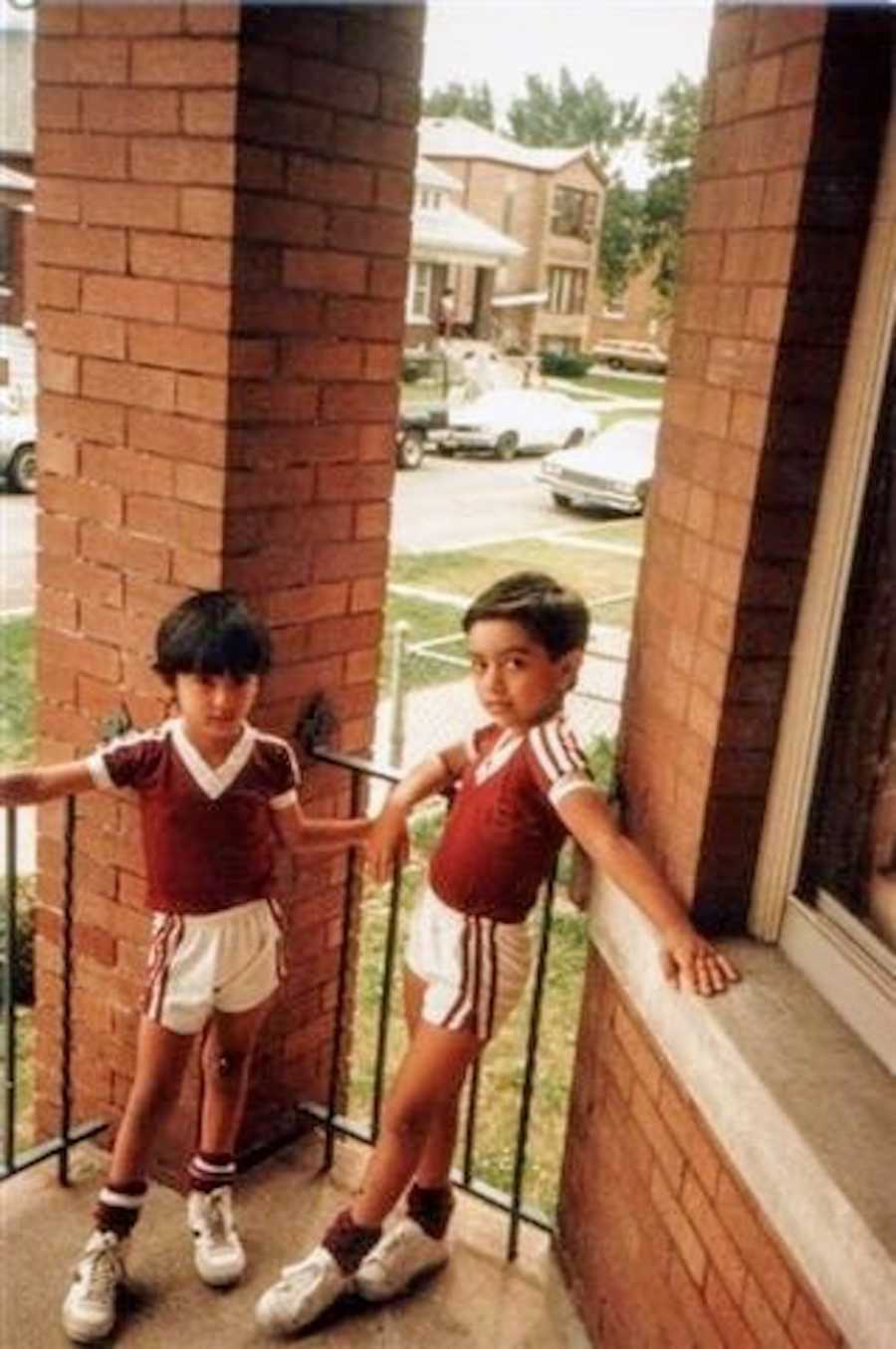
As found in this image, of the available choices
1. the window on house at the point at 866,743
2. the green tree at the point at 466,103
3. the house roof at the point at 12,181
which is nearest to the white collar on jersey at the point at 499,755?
the window on house at the point at 866,743

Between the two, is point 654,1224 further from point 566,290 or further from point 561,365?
point 566,290

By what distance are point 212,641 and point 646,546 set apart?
3.12ft

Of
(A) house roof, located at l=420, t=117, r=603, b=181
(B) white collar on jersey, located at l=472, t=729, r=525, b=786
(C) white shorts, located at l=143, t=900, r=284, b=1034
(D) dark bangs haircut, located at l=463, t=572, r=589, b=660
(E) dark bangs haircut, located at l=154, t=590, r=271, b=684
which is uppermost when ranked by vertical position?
(A) house roof, located at l=420, t=117, r=603, b=181

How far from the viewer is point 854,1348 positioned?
181 cm

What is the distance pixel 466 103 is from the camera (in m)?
96.3

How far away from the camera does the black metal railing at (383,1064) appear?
10.1 ft

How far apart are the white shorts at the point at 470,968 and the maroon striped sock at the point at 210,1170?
0.67m

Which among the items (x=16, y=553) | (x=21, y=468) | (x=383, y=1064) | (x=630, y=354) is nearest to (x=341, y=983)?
(x=383, y=1064)

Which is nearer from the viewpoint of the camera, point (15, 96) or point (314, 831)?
point (314, 831)

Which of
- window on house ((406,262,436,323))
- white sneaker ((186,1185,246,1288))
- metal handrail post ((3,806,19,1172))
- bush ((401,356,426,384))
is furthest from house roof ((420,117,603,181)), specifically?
white sneaker ((186,1185,246,1288))

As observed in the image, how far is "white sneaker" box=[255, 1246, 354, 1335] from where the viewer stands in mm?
2783

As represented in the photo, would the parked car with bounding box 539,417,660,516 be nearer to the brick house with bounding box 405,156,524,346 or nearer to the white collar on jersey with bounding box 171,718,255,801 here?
the brick house with bounding box 405,156,524,346

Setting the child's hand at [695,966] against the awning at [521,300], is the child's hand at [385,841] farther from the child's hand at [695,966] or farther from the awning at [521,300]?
the awning at [521,300]

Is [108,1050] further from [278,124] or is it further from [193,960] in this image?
[278,124]
